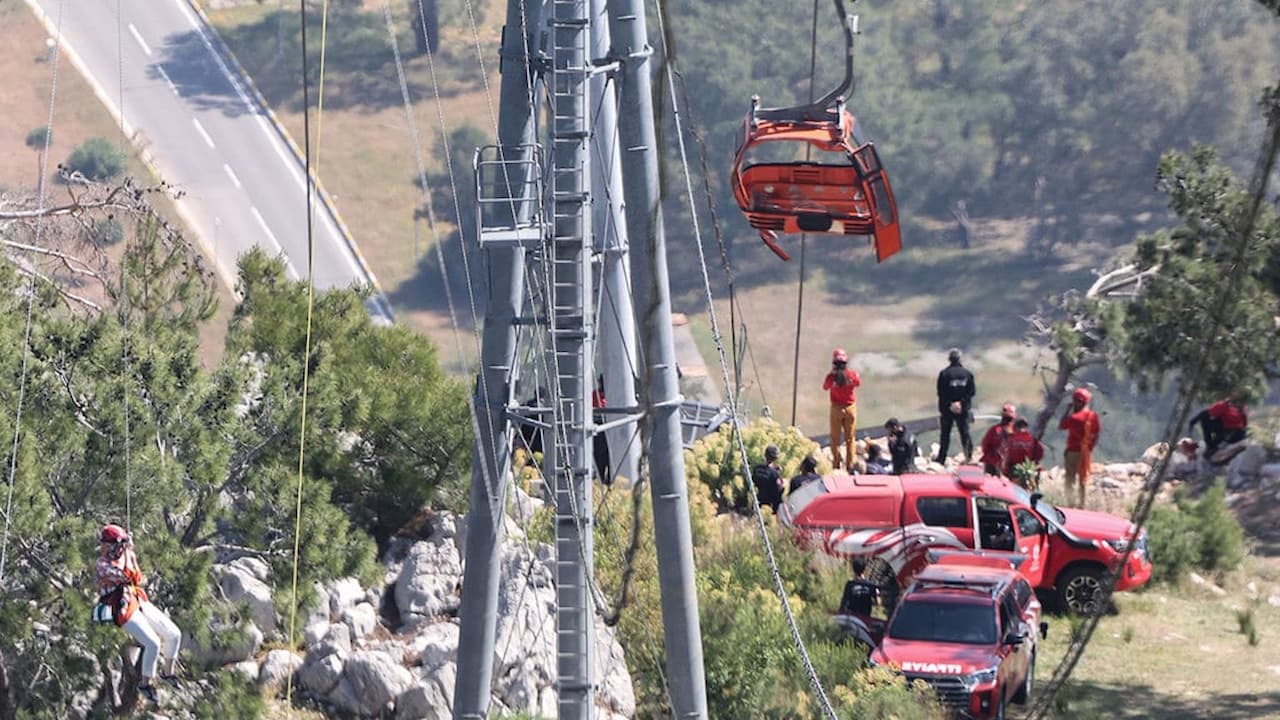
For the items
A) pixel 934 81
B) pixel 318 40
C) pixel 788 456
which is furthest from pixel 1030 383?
pixel 788 456

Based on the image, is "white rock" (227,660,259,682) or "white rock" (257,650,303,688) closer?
"white rock" (227,660,259,682)

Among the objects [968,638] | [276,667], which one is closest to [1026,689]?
[968,638]

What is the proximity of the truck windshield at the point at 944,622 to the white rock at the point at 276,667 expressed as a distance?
549 cm

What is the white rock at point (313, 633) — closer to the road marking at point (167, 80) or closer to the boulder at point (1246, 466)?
the boulder at point (1246, 466)

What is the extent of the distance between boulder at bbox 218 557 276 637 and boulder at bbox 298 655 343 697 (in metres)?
0.54

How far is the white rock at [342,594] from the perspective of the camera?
19.2 meters

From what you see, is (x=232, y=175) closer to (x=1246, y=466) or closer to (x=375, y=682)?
(x=1246, y=466)

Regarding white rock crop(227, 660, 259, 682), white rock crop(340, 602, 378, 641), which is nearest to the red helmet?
white rock crop(227, 660, 259, 682)

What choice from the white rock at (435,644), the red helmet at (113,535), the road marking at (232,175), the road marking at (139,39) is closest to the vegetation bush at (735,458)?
the white rock at (435,644)

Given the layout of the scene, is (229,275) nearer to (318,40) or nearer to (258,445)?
(318,40)

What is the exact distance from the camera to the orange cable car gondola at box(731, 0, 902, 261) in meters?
18.9

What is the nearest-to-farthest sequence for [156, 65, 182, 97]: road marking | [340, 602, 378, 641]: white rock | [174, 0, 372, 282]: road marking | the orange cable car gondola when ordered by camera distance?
the orange cable car gondola → [340, 602, 378, 641]: white rock → [174, 0, 372, 282]: road marking → [156, 65, 182, 97]: road marking

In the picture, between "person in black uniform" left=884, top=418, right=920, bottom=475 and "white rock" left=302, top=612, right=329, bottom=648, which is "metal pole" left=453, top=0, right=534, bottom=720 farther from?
"person in black uniform" left=884, top=418, right=920, bottom=475

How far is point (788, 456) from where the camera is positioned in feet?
78.3
